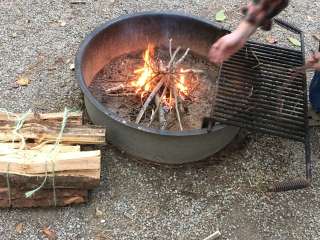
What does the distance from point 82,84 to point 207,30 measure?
60.2 inches

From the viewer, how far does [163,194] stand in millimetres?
3768

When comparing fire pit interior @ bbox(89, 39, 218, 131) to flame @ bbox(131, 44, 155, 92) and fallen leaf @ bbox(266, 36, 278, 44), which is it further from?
fallen leaf @ bbox(266, 36, 278, 44)

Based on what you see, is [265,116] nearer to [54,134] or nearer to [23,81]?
[54,134]

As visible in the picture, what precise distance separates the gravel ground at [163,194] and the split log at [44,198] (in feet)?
0.24

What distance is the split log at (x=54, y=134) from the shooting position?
362cm

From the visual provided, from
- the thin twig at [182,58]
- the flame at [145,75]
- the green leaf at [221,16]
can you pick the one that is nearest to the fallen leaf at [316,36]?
the green leaf at [221,16]

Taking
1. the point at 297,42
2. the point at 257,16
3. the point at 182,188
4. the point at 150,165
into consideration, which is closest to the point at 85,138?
the point at 150,165

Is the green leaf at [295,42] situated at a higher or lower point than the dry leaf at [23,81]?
higher

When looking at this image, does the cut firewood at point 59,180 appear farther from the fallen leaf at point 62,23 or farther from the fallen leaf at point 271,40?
the fallen leaf at point 271,40

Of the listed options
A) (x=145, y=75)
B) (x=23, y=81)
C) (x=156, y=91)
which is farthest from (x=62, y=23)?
(x=156, y=91)

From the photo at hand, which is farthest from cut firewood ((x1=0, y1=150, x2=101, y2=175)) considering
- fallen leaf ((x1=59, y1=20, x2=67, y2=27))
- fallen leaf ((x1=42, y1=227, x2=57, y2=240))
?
fallen leaf ((x1=59, y1=20, x2=67, y2=27))

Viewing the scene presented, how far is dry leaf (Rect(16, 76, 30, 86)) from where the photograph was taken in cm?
445

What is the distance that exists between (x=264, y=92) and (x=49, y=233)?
6.96 feet

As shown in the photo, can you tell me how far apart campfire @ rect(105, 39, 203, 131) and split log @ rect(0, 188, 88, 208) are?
88 cm
